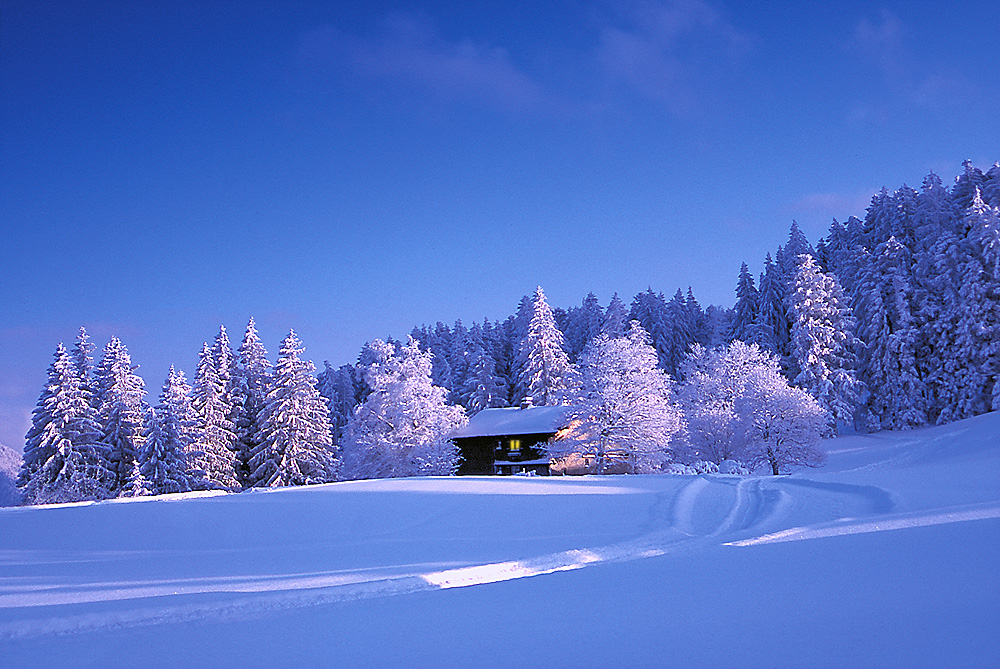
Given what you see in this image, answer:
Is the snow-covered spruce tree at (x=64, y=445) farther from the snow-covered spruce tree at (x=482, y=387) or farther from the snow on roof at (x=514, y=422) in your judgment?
the snow-covered spruce tree at (x=482, y=387)

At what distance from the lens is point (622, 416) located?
112ft

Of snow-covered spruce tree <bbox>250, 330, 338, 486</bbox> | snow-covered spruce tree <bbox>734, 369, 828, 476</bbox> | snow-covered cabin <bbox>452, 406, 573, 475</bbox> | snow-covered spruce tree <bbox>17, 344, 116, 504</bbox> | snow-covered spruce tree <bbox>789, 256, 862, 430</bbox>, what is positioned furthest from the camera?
snow-covered cabin <bbox>452, 406, 573, 475</bbox>

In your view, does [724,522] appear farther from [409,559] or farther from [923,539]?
[409,559]

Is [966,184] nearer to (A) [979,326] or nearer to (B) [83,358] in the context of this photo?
(A) [979,326]

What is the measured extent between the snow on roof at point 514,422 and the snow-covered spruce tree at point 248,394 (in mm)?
14313

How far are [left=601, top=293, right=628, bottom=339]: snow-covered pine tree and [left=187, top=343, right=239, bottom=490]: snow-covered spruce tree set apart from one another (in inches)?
1276

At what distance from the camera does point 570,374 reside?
5728 cm

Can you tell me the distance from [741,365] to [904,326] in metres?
13.5

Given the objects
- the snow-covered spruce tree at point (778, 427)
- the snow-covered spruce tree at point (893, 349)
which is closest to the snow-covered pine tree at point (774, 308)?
the snow-covered spruce tree at point (893, 349)

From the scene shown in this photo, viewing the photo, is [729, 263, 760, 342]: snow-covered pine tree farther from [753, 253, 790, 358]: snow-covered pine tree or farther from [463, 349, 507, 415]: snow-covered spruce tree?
[463, 349, 507, 415]: snow-covered spruce tree

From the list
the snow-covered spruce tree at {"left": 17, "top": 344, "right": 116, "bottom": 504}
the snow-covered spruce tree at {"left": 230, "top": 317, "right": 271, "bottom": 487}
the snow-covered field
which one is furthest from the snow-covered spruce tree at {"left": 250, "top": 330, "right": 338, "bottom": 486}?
the snow-covered field

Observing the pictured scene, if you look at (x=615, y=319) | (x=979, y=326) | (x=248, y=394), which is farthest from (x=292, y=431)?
(x=979, y=326)

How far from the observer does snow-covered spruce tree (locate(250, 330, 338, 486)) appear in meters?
41.9

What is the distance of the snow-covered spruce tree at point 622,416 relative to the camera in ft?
110
